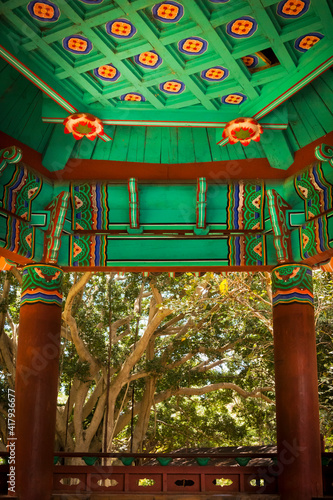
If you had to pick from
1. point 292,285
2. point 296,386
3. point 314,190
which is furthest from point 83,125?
point 296,386

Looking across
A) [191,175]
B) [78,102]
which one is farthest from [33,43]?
[191,175]

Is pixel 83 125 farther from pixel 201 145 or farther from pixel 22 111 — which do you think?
pixel 201 145

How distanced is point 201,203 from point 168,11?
2.02 m

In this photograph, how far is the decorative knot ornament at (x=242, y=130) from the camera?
5055mm

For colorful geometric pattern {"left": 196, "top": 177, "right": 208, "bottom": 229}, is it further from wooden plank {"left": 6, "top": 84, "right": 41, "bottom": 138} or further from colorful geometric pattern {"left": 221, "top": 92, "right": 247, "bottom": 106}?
wooden plank {"left": 6, "top": 84, "right": 41, "bottom": 138}

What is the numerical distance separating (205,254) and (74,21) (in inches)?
104

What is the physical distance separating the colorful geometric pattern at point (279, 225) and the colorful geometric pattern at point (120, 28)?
2.09 m

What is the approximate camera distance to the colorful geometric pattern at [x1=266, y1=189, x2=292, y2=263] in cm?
558

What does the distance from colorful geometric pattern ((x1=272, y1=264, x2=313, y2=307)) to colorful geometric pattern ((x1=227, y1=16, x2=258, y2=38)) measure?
2275mm

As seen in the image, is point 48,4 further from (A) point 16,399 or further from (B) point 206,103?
(A) point 16,399

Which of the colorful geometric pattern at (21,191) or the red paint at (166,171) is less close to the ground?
the red paint at (166,171)

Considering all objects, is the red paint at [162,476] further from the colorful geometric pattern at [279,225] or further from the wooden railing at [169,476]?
the colorful geometric pattern at [279,225]

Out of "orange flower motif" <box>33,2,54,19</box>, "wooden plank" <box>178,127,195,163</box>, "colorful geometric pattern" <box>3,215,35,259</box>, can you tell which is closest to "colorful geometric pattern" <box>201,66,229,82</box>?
"wooden plank" <box>178,127,195,163</box>

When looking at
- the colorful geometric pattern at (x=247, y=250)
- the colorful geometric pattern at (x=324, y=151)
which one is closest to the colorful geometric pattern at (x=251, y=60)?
the colorful geometric pattern at (x=324, y=151)
